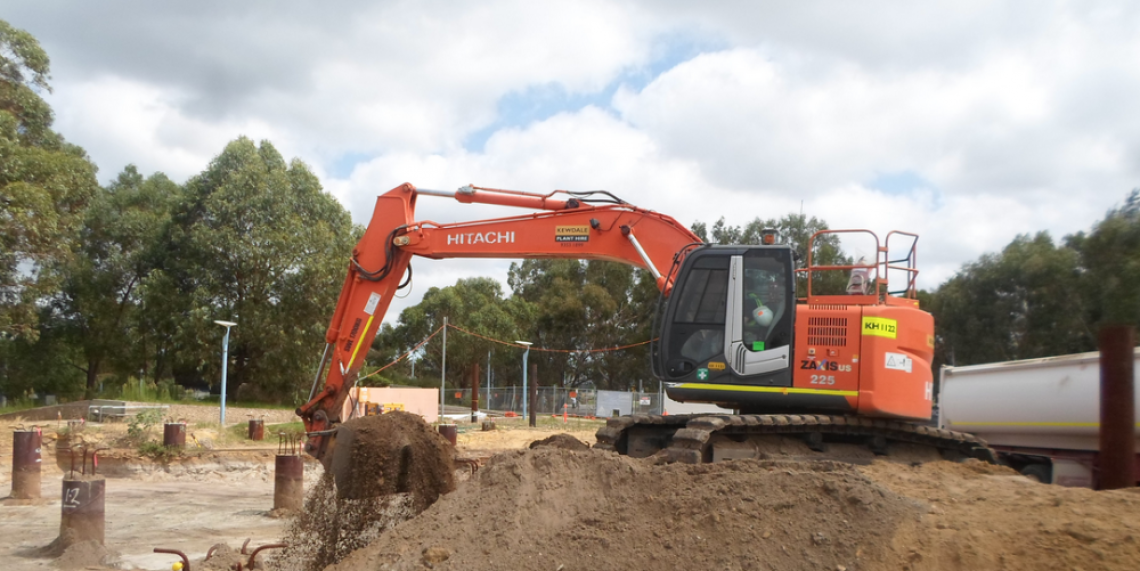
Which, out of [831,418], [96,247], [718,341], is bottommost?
[831,418]

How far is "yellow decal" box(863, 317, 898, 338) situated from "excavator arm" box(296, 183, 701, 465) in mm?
2439

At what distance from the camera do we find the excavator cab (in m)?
8.42

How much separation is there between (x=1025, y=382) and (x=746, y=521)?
8440mm

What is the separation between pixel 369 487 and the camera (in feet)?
26.0

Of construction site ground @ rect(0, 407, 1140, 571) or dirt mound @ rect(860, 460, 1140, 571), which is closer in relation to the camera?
dirt mound @ rect(860, 460, 1140, 571)

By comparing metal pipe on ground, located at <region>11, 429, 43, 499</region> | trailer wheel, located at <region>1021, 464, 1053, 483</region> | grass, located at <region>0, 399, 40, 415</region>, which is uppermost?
trailer wheel, located at <region>1021, 464, 1053, 483</region>

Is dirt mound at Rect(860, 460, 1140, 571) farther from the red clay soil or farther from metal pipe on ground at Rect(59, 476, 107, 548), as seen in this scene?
metal pipe on ground at Rect(59, 476, 107, 548)

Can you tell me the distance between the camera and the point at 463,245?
11.0 metres

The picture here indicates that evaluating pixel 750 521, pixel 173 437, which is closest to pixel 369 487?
pixel 750 521

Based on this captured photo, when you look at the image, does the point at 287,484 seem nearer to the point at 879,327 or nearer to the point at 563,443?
the point at 563,443

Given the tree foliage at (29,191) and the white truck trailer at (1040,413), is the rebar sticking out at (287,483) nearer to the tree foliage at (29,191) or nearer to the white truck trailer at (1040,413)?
the white truck trailer at (1040,413)

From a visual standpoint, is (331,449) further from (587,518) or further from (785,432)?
(785,432)

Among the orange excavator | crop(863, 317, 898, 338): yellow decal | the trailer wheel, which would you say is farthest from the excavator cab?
the trailer wheel

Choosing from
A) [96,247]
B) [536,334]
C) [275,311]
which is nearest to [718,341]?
[275,311]
